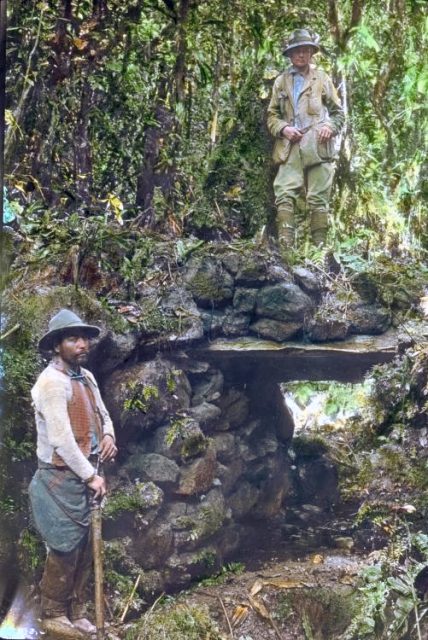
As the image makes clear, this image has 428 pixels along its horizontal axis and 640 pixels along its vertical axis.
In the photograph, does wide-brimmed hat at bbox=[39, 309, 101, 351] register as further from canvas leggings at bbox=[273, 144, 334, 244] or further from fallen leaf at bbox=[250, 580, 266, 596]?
fallen leaf at bbox=[250, 580, 266, 596]

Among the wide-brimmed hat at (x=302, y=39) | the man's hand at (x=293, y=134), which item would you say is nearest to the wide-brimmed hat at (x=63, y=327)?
the man's hand at (x=293, y=134)

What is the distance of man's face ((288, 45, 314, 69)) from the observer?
2.71m

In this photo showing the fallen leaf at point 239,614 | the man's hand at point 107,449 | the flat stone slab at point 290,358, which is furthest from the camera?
the flat stone slab at point 290,358

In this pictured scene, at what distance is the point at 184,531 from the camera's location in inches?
101

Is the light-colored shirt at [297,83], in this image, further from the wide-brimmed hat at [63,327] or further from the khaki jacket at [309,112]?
the wide-brimmed hat at [63,327]

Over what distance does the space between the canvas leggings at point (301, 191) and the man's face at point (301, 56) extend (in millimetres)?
251

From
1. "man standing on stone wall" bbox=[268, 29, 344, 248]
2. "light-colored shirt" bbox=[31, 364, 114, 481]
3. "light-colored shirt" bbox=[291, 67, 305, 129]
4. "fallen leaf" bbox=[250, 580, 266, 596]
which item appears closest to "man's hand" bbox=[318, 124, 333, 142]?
"man standing on stone wall" bbox=[268, 29, 344, 248]

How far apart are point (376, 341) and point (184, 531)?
2.66 ft

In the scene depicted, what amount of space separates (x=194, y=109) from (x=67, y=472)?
3.96ft

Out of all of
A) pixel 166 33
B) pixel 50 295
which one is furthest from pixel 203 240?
pixel 166 33

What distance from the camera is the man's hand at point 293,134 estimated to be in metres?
2.73

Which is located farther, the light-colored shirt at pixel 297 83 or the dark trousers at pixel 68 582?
the light-colored shirt at pixel 297 83

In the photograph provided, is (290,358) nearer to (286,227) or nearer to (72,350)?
(286,227)

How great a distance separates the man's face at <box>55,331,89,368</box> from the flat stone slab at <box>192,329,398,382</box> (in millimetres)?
338
